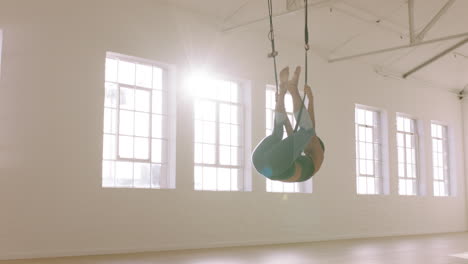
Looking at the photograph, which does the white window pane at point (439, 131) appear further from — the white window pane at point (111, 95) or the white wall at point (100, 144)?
the white window pane at point (111, 95)

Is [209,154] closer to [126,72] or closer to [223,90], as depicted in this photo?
[223,90]

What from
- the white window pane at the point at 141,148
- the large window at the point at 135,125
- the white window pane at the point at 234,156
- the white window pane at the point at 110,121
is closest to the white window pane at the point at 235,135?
the white window pane at the point at 234,156

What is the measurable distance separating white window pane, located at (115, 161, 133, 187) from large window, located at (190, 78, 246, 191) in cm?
127

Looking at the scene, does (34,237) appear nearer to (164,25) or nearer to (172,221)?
(172,221)

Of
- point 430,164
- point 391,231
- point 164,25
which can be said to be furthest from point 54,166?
point 430,164

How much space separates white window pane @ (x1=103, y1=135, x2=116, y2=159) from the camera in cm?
820

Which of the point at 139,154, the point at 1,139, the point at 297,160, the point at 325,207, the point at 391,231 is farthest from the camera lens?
the point at 391,231

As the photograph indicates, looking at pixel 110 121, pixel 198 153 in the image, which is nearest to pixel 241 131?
pixel 198 153

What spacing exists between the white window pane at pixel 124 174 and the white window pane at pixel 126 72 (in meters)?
1.25

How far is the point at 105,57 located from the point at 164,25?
4.12 ft

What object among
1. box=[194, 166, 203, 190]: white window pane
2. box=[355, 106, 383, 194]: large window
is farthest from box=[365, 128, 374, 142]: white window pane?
box=[194, 166, 203, 190]: white window pane

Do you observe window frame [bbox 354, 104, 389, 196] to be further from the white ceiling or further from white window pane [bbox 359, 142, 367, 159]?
the white ceiling

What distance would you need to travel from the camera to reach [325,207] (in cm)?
1145

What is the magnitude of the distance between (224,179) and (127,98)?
2.33 metres
